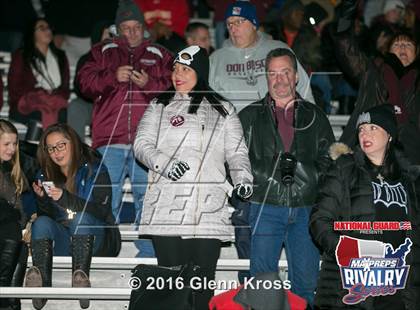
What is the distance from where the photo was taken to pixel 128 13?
→ 30.5 feet

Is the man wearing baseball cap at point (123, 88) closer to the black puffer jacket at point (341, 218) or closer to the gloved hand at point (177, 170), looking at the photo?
the gloved hand at point (177, 170)

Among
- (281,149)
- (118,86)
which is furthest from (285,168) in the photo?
(118,86)

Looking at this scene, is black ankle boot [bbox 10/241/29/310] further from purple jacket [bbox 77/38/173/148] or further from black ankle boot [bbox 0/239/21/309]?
purple jacket [bbox 77/38/173/148]

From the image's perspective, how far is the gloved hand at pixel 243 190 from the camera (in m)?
7.63

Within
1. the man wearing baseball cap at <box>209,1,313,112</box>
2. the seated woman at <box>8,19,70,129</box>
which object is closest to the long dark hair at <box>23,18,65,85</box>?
the seated woman at <box>8,19,70,129</box>

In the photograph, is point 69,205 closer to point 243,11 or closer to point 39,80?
point 243,11

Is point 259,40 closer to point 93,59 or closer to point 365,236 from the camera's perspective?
point 93,59

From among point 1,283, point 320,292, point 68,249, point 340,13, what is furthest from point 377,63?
point 1,283

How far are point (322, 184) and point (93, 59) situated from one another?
2.55 metres

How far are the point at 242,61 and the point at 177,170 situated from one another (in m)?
1.86

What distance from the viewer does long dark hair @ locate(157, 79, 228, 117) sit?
7.99 metres

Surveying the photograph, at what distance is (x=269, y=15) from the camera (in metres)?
12.4

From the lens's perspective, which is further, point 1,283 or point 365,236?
point 1,283

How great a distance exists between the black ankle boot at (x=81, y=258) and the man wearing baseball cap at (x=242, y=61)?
67.9 inches
